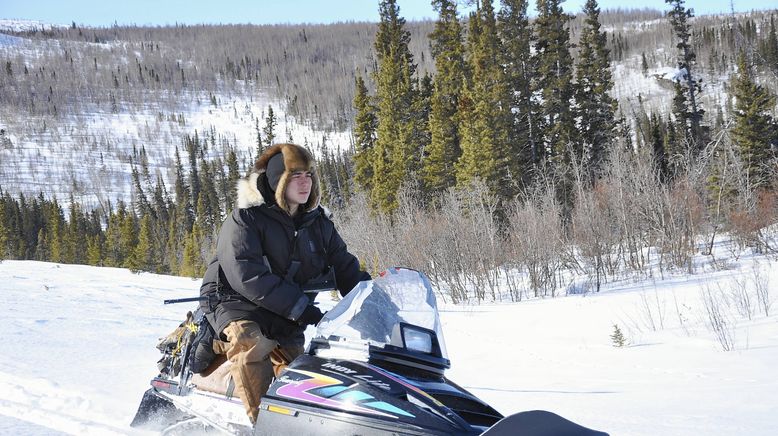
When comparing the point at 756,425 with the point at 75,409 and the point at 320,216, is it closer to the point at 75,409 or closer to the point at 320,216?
the point at 320,216

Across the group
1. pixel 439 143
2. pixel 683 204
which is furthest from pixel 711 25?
pixel 683 204

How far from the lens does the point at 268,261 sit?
387cm

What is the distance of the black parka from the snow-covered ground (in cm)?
142

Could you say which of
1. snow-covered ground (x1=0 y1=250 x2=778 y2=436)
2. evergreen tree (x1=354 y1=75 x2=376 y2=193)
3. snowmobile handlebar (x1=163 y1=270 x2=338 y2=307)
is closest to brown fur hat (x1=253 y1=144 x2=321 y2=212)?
snowmobile handlebar (x1=163 y1=270 x2=338 y2=307)

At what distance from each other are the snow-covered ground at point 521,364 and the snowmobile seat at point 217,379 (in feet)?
2.31

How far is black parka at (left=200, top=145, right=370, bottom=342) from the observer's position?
11.9ft

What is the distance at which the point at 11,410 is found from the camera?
4.91 m

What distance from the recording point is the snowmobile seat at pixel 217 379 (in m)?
3.99

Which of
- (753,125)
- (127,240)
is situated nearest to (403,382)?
(753,125)

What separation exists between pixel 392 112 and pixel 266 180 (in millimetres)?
38252

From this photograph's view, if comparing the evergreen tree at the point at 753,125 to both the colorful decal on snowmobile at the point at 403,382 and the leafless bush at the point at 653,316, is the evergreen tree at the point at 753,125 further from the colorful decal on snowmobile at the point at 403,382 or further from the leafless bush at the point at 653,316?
the colorful decal on snowmobile at the point at 403,382

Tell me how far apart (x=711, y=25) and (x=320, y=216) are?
191m

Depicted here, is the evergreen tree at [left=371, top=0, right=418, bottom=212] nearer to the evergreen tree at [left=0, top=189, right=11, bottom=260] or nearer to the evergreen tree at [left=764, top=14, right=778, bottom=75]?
the evergreen tree at [left=0, top=189, right=11, bottom=260]

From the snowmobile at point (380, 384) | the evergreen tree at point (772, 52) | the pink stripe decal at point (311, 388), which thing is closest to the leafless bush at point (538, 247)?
the snowmobile at point (380, 384)
